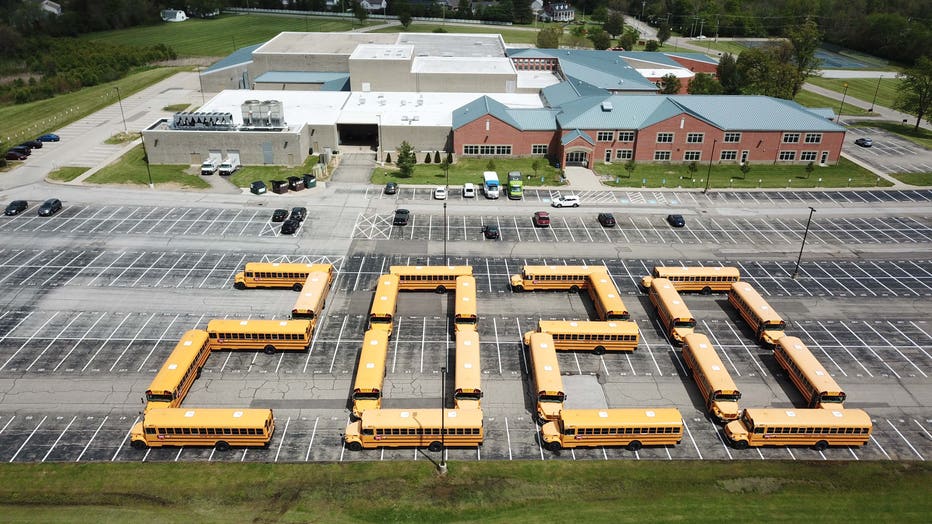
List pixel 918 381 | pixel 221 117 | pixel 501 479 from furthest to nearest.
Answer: pixel 221 117 → pixel 918 381 → pixel 501 479

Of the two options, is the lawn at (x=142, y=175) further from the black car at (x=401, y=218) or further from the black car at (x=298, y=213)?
the black car at (x=401, y=218)

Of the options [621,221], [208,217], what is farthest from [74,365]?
[621,221]

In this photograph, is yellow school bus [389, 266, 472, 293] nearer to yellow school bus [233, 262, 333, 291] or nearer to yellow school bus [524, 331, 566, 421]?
yellow school bus [233, 262, 333, 291]

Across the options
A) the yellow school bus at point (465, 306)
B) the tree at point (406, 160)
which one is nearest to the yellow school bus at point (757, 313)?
the yellow school bus at point (465, 306)

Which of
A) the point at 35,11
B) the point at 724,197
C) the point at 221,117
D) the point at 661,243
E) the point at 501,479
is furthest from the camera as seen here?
the point at 35,11

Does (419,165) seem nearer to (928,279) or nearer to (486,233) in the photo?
(486,233)

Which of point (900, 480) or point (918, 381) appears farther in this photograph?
point (918, 381)
